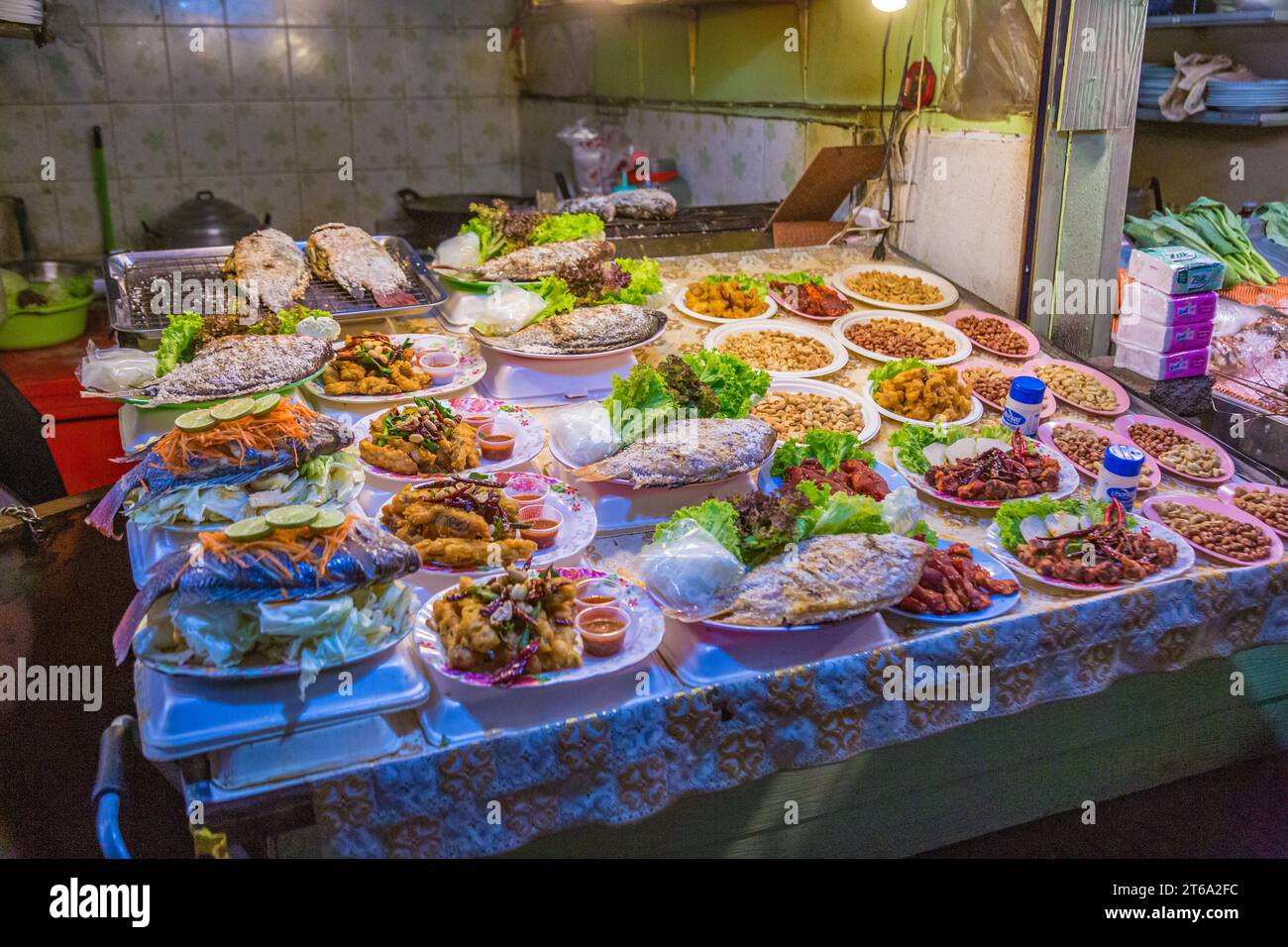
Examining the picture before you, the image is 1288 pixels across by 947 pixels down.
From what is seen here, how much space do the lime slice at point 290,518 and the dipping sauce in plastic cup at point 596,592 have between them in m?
0.56

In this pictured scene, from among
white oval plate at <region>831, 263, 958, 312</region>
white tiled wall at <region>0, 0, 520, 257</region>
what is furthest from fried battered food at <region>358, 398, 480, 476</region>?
white tiled wall at <region>0, 0, 520, 257</region>

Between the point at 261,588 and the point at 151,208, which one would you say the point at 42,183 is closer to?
the point at 151,208

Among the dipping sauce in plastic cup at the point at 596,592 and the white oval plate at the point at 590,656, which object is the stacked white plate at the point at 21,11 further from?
the dipping sauce in plastic cup at the point at 596,592

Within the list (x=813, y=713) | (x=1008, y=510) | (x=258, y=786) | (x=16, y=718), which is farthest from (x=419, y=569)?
(x=16, y=718)

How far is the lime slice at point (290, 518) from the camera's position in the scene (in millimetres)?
2000

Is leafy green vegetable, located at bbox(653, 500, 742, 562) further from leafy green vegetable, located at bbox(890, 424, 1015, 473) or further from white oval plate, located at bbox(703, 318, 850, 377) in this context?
white oval plate, located at bbox(703, 318, 850, 377)

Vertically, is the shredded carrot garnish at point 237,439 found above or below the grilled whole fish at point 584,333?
below

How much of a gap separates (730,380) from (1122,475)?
43.9 inches

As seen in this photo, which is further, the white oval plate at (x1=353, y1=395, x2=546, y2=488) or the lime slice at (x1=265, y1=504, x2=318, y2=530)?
the white oval plate at (x1=353, y1=395, x2=546, y2=488)

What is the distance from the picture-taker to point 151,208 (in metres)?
7.28

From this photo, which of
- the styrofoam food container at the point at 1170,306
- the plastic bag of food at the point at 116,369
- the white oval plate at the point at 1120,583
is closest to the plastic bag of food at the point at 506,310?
the plastic bag of food at the point at 116,369

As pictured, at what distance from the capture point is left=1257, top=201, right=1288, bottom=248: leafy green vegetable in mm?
4656

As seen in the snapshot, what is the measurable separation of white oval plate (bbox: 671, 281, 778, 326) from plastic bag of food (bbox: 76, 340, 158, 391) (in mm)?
1872

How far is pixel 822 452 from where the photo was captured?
287 centimetres
